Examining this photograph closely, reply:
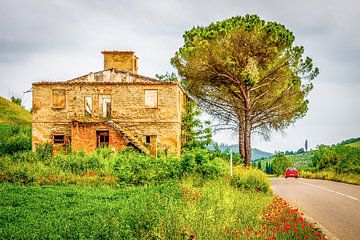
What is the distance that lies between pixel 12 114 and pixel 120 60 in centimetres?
2720

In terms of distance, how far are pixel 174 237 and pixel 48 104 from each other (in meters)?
31.0

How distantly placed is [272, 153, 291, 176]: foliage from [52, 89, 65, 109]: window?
5279cm

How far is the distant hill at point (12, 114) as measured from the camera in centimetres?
6074

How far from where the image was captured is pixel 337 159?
40656 millimetres

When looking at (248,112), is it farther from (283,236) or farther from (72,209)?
(283,236)

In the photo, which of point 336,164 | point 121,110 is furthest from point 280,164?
point 121,110

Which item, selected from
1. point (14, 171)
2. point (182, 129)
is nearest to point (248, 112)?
point (182, 129)

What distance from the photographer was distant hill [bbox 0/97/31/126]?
60741mm

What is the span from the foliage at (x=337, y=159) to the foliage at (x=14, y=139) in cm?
2599

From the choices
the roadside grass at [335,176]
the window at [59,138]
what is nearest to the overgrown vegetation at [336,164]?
the roadside grass at [335,176]

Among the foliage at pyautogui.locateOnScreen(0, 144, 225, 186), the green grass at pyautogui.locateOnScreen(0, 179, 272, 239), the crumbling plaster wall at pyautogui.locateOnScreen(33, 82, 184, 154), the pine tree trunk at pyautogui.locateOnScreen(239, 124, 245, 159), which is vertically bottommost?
the green grass at pyautogui.locateOnScreen(0, 179, 272, 239)

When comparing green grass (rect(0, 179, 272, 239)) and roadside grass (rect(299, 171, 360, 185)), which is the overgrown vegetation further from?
green grass (rect(0, 179, 272, 239))

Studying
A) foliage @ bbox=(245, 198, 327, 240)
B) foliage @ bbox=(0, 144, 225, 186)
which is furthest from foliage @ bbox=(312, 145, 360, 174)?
foliage @ bbox=(245, 198, 327, 240)

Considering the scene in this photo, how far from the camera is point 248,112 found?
38.8 metres
